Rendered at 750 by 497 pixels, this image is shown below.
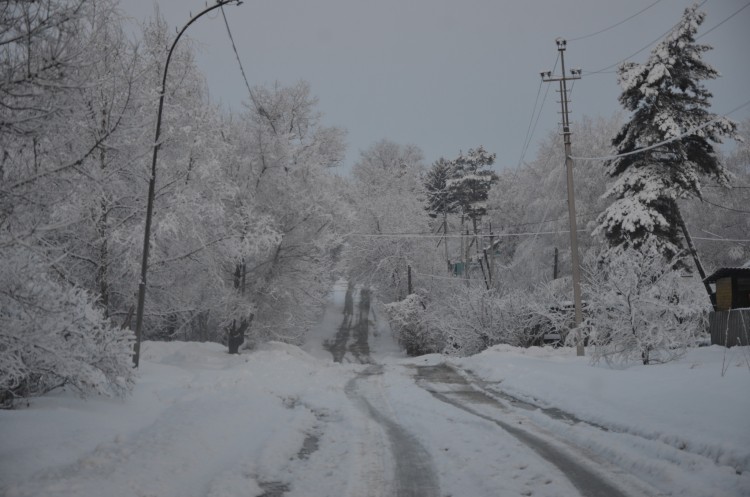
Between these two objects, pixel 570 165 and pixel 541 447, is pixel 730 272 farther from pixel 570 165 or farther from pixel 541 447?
pixel 541 447

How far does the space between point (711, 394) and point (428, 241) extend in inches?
1604

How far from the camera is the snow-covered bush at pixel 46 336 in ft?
19.1

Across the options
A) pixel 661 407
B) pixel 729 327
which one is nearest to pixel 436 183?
pixel 729 327

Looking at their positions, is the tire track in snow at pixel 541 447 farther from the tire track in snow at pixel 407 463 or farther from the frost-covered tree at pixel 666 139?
the frost-covered tree at pixel 666 139

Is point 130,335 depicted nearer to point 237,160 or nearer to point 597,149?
point 237,160

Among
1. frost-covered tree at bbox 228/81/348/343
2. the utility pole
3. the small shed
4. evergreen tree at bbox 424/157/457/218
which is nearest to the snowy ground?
the utility pole

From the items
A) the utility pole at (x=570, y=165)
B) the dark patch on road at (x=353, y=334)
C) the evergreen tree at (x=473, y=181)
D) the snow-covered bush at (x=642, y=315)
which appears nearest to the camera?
the snow-covered bush at (x=642, y=315)

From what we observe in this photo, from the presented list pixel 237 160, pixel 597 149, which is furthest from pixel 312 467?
pixel 597 149

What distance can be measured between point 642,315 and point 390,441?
35.6ft

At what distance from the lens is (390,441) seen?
24.9ft

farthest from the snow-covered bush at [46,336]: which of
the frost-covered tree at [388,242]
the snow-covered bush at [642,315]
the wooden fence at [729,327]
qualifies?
the frost-covered tree at [388,242]

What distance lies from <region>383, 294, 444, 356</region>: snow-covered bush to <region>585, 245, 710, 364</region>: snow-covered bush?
70.5 ft

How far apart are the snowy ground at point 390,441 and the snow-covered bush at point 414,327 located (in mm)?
25555

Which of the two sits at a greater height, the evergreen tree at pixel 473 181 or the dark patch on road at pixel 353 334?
the evergreen tree at pixel 473 181
